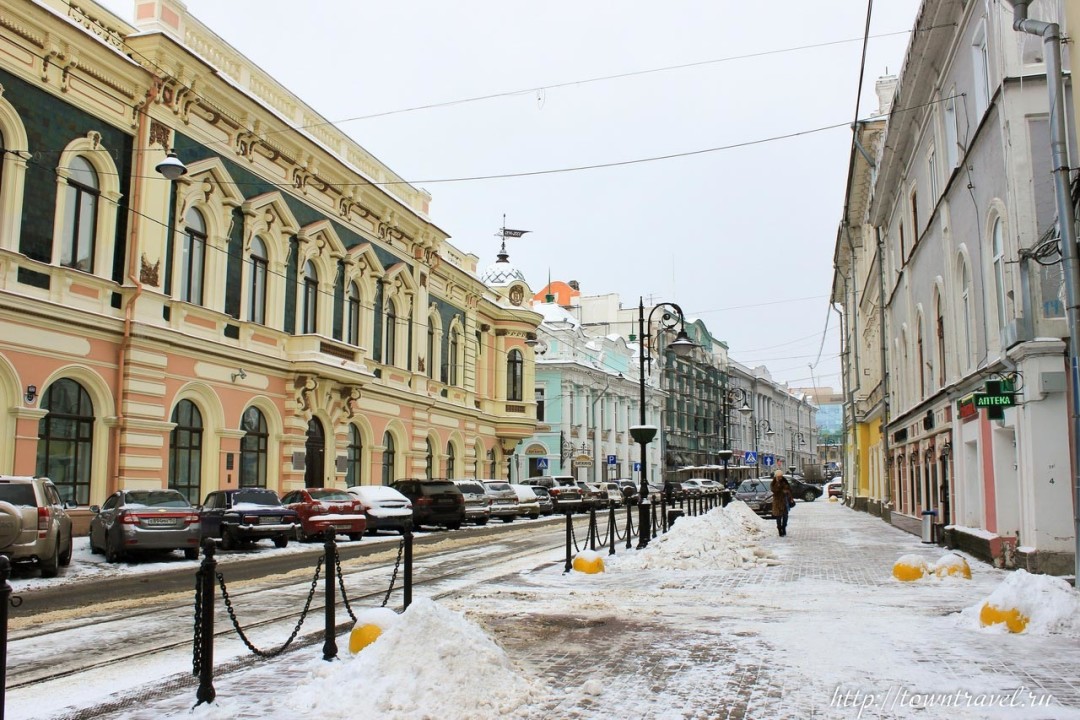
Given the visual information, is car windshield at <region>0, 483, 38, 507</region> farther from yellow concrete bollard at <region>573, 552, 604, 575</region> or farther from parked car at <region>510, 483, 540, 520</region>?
parked car at <region>510, 483, 540, 520</region>

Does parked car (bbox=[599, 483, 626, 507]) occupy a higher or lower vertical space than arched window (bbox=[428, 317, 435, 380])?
lower

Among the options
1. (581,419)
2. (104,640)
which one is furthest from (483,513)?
(581,419)

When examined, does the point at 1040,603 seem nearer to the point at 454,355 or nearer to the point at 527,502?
the point at 527,502

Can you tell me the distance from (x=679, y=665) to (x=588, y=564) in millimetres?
7185

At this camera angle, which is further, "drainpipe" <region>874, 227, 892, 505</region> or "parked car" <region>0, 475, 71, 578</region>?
"drainpipe" <region>874, 227, 892, 505</region>

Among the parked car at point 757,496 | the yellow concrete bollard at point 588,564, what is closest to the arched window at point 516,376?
the parked car at point 757,496

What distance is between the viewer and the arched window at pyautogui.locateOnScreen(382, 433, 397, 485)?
119 feet

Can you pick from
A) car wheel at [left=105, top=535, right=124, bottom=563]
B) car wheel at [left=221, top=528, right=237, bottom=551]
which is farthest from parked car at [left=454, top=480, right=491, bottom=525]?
car wheel at [left=105, top=535, right=124, bottom=563]

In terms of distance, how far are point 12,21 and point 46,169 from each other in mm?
3062

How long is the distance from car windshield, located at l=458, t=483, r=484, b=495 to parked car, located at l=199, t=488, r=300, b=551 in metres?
11.7

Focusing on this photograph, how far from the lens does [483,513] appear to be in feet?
104

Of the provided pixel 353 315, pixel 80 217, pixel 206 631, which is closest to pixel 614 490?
pixel 353 315

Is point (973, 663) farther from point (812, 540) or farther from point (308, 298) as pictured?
point (308, 298)

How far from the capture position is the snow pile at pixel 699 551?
15820 millimetres
